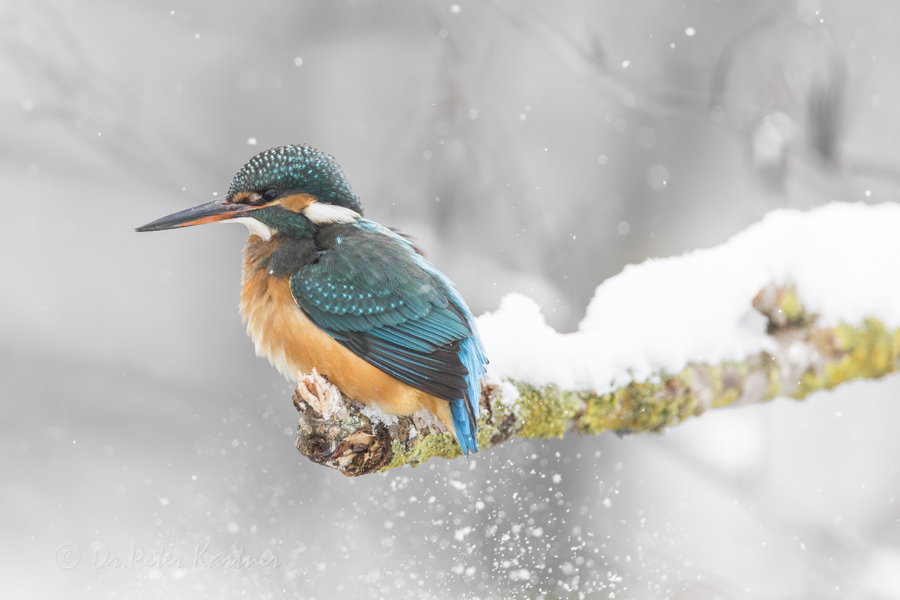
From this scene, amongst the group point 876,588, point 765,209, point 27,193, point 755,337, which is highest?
point 765,209

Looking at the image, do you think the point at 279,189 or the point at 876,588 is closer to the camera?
the point at 279,189

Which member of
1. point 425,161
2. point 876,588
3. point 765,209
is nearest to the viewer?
point 876,588

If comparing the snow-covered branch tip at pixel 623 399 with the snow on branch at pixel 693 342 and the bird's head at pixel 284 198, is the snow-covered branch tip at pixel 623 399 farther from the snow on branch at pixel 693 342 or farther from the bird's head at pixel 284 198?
the bird's head at pixel 284 198

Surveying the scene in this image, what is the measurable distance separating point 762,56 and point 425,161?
2.01 meters

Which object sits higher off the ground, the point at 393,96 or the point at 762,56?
the point at 393,96

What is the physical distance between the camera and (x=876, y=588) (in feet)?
12.7

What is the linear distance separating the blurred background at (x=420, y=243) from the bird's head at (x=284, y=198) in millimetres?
1171

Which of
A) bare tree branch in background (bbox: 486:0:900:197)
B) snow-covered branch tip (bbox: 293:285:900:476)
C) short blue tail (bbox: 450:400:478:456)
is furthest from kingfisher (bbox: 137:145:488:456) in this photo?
bare tree branch in background (bbox: 486:0:900:197)

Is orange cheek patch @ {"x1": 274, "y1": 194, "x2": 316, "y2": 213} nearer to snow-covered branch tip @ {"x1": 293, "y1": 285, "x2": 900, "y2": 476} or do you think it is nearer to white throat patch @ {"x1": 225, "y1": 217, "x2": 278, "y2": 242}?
white throat patch @ {"x1": 225, "y1": 217, "x2": 278, "y2": 242}

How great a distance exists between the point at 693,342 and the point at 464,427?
979mm

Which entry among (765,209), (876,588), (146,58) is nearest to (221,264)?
(146,58)

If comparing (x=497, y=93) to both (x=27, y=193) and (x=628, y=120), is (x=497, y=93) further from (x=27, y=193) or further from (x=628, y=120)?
(x=27, y=193)

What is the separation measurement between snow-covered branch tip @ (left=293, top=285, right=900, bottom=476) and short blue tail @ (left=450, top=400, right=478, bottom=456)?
6.4 inches

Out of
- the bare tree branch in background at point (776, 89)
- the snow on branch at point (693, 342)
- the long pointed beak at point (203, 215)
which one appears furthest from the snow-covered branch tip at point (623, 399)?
the bare tree branch in background at point (776, 89)
